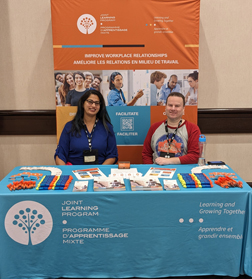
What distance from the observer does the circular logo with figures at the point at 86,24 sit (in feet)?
10.3

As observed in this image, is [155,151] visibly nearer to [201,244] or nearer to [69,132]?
[69,132]

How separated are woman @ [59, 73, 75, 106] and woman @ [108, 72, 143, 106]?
17.5 inches

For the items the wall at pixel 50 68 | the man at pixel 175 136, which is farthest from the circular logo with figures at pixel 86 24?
the man at pixel 175 136

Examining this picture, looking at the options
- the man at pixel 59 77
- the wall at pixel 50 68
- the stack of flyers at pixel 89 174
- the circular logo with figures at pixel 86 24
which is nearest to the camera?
the stack of flyers at pixel 89 174

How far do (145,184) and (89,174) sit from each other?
50cm

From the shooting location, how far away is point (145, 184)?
6.57ft

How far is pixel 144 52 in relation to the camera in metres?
3.24

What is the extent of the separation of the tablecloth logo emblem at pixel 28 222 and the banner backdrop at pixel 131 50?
5.13 ft

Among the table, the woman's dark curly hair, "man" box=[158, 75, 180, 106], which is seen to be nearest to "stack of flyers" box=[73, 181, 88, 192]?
the table

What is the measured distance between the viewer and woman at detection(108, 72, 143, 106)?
3295mm

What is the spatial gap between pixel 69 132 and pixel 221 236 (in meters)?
1.65

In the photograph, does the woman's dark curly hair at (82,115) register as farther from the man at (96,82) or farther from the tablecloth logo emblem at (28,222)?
the tablecloth logo emblem at (28,222)

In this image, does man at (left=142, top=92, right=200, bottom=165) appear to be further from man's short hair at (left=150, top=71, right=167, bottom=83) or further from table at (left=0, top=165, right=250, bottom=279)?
table at (left=0, top=165, right=250, bottom=279)

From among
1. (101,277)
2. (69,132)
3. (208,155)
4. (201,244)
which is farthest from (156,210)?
(208,155)
